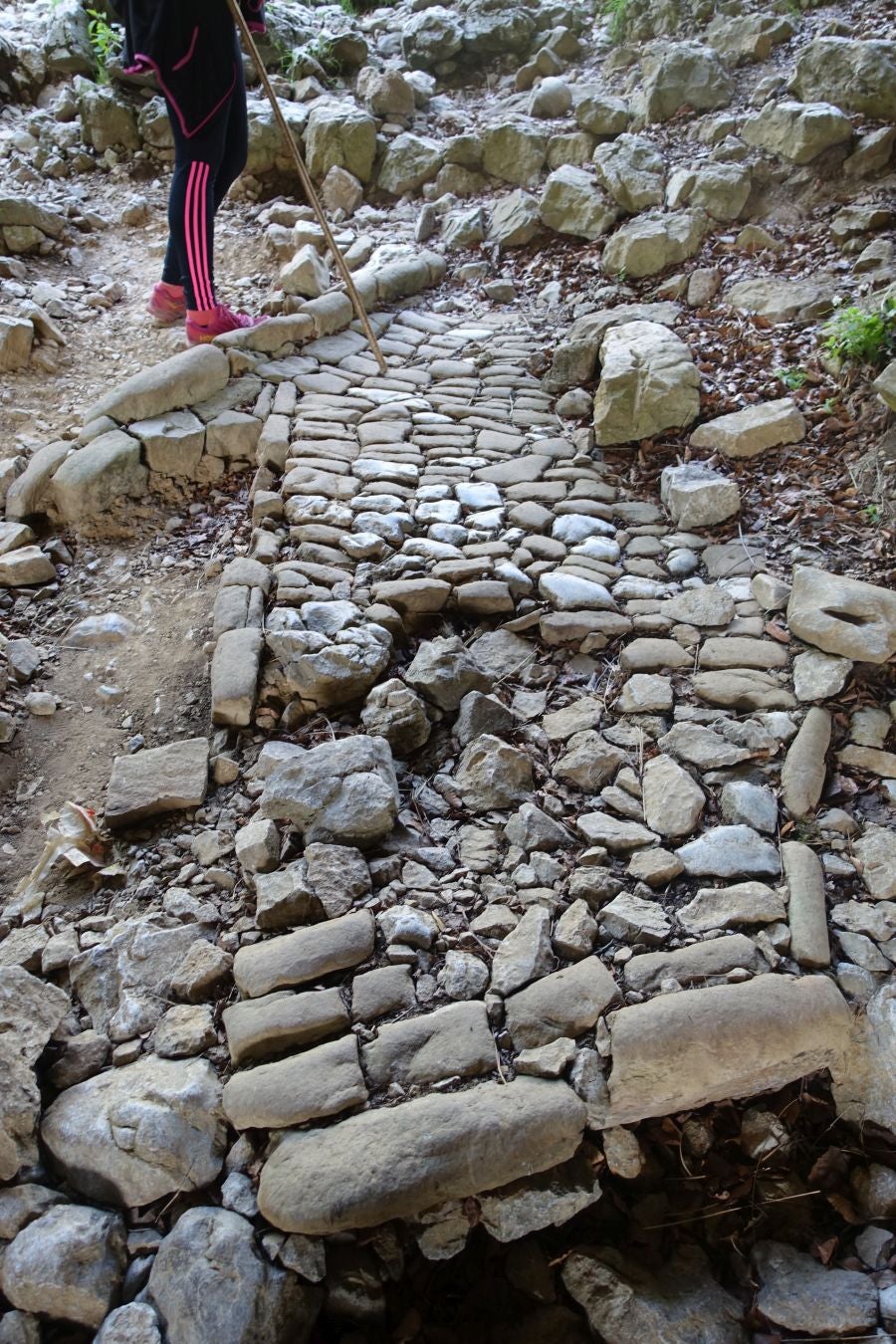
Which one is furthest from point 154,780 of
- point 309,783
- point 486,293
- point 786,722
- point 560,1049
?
point 486,293

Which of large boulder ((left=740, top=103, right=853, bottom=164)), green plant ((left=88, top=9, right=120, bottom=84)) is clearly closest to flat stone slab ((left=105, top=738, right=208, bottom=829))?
large boulder ((left=740, top=103, right=853, bottom=164))

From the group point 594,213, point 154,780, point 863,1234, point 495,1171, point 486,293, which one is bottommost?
point 863,1234

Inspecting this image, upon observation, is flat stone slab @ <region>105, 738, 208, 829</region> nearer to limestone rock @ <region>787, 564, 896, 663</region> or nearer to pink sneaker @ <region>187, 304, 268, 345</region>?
limestone rock @ <region>787, 564, 896, 663</region>

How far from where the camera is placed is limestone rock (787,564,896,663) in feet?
8.60

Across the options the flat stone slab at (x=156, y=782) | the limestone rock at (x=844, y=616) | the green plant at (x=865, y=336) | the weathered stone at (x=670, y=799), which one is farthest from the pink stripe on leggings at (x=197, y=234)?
the weathered stone at (x=670, y=799)

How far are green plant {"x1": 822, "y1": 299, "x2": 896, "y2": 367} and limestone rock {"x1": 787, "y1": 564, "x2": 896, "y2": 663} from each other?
4.38 feet

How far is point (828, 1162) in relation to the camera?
1829 millimetres

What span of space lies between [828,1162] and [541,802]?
3.46 feet

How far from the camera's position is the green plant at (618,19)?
23.2ft

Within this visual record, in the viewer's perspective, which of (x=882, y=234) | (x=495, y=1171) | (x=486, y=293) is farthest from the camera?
(x=486, y=293)

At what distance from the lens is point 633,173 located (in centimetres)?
560

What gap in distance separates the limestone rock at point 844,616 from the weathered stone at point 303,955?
1.68 m

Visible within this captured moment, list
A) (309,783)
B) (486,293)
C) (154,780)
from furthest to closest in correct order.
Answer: (486,293) < (154,780) < (309,783)

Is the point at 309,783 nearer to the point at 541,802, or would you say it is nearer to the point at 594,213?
the point at 541,802
